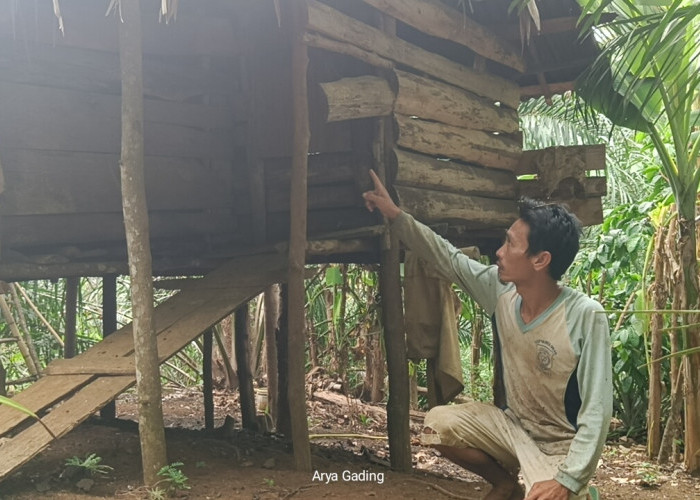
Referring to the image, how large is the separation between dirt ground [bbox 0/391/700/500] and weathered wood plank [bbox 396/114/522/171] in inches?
93.3

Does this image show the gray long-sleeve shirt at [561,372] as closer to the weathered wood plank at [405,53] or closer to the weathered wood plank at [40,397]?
the weathered wood plank at [405,53]

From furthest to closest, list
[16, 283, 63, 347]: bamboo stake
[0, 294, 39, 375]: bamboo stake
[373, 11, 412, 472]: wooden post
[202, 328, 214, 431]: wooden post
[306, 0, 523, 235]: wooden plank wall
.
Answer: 1. [16, 283, 63, 347]: bamboo stake
2. [202, 328, 214, 431]: wooden post
3. [0, 294, 39, 375]: bamboo stake
4. [373, 11, 412, 472]: wooden post
5. [306, 0, 523, 235]: wooden plank wall

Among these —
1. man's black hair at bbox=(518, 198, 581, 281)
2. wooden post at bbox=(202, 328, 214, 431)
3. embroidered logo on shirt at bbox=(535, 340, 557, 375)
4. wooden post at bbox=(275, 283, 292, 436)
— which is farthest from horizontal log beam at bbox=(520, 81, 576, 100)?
embroidered logo on shirt at bbox=(535, 340, 557, 375)

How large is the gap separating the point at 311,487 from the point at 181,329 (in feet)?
3.97

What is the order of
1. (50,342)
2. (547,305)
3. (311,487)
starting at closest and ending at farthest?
1. (547,305)
2. (311,487)
3. (50,342)

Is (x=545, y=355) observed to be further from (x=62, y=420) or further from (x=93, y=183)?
(x=93, y=183)

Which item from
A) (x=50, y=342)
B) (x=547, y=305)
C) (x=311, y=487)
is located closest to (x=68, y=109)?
(x=311, y=487)

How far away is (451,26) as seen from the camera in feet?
19.8

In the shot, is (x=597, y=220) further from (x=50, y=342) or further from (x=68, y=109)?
(x=50, y=342)

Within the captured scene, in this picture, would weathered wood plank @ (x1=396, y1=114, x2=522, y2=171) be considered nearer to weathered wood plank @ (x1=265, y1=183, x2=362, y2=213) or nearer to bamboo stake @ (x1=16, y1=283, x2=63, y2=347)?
weathered wood plank @ (x1=265, y1=183, x2=362, y2=213)

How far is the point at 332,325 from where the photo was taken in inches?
421

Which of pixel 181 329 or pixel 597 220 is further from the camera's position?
pixel 597 220

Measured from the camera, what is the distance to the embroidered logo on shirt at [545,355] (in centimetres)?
324

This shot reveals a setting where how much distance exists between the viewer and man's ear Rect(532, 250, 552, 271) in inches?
132
